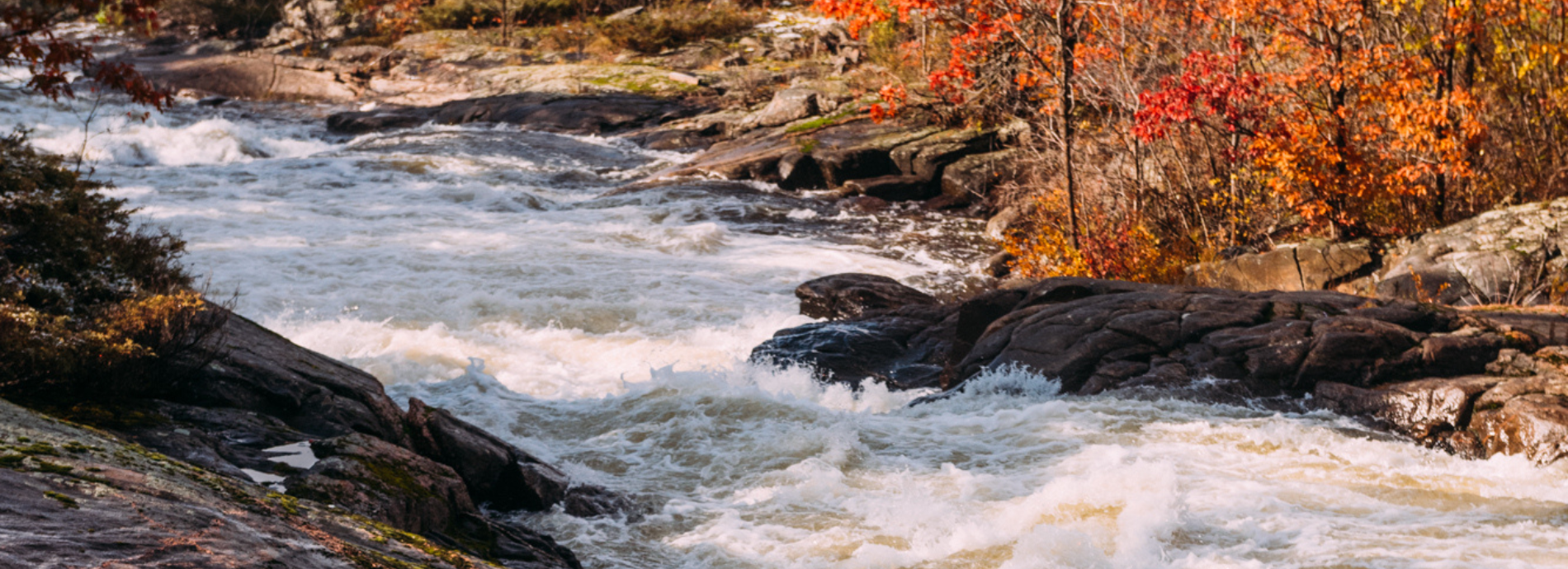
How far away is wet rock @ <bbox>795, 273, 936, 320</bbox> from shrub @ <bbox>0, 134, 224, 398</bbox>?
6724mm

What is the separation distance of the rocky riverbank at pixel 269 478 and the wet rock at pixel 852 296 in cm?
624

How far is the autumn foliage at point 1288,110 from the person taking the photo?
10.2m

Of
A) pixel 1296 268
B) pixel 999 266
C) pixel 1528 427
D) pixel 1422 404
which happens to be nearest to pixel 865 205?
pixel 999 266

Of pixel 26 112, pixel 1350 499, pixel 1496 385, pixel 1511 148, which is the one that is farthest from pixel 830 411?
pixel 26 112

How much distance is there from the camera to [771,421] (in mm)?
7176

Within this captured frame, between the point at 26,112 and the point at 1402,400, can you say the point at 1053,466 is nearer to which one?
the point at 1402,400

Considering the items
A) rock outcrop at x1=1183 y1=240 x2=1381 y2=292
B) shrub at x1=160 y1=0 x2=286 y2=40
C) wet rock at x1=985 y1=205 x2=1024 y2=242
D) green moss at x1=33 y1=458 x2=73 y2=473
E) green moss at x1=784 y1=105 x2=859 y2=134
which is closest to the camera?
green moss at x1=33 y1=458 x2=73 y2=473

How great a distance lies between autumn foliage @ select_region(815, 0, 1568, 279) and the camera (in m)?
10.2

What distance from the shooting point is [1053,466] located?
609 centimetres

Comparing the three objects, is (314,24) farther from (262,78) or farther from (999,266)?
(999,266)

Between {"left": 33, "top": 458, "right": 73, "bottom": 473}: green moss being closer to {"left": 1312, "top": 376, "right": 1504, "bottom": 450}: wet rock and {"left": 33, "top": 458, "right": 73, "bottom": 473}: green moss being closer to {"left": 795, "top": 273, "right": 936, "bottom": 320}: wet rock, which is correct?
{"left": 1312, "top": 376, "right": 1504, "bottom": 450}: wet rock

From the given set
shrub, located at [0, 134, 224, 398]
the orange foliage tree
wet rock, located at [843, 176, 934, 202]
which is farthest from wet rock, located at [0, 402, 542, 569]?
wet rock, located at [843, 176, 934, 202]

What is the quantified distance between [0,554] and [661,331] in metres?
8.96

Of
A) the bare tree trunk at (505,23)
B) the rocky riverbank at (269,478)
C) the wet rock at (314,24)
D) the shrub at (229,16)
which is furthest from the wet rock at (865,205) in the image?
the shrub at (229,16)
